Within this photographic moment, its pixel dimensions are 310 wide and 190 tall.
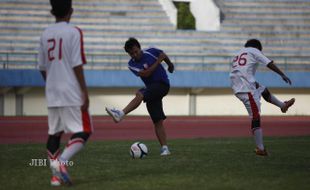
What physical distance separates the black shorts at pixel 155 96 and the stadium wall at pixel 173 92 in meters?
18.2

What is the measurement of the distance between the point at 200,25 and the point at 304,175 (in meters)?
30.1

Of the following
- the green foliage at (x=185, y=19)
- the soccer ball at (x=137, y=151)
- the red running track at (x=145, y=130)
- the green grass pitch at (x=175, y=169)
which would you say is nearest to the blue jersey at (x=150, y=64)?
the soccer ball at (x=137, y=151)

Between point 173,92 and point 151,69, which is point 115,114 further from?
point 173,92

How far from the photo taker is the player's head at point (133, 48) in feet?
41.7

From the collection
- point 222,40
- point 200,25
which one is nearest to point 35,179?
point 222,40

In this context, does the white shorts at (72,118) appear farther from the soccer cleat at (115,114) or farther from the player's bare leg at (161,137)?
the player's bare leg at (161,137)

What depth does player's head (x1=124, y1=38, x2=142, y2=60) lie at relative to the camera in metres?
12.7

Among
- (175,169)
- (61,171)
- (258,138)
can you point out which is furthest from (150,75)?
(61,171)

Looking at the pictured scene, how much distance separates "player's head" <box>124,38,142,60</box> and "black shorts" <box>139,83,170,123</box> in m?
0.54

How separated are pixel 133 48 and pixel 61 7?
4199 mm

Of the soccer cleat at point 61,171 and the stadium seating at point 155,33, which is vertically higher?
the soccer cleat at point 61,171

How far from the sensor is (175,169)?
10.6 m

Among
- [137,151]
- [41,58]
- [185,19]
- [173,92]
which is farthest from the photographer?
[185,19]

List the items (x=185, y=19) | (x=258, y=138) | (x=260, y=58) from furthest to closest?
(x=185, y=19) → (x=258, y=138) → (x=260, y=58)
